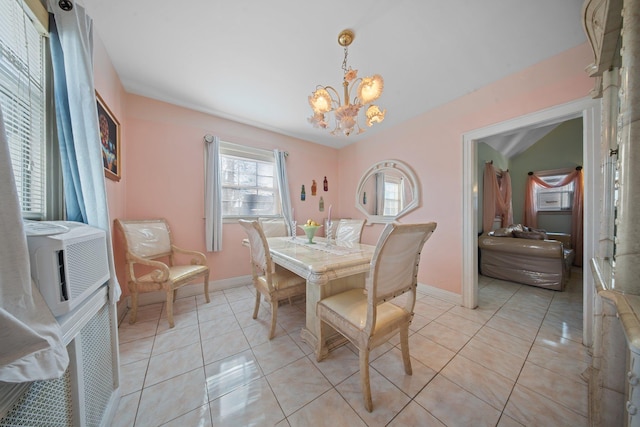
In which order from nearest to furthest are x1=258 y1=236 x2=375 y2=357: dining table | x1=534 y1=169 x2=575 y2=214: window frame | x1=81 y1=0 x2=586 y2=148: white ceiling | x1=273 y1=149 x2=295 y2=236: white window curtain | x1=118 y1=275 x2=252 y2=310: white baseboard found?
1. x1=258 y1=236 x2=375 y2=357: dining table
2. x1=81 y1=0 x2=586 y2=148: white ceiling
3. x1=118 y1=275 x2=252 y2=310: white baseboard
4. x1=273 y1=149 x2=295 y2=236: white window curtain
5. x1=534 y1=169 x2=575 y2=214: window frame

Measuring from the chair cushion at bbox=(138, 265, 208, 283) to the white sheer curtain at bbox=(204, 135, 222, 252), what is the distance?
47 centimetres

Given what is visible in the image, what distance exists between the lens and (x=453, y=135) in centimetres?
243

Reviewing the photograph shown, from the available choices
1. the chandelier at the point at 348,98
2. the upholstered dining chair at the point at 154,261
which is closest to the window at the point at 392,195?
the chandelier at the point at 348,98

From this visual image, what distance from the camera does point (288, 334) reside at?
1.78 m

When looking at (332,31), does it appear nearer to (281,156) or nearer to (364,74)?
(364,74)

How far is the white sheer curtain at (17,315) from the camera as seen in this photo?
484mm

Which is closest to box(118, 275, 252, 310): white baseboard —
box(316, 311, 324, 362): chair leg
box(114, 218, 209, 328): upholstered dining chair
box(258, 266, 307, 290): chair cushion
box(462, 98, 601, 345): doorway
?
box(114, 218, 209, 328): upholstered dining chair

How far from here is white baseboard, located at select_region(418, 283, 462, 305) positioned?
2383 mm

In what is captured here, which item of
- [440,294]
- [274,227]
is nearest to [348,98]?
[274,227]

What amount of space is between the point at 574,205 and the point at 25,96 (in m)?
8.15

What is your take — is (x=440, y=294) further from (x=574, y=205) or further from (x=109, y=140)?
(x=574, y=205)

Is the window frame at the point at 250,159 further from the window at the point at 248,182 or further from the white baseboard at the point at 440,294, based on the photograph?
the white baseboard at the point at 440,294

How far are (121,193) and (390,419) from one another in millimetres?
3036

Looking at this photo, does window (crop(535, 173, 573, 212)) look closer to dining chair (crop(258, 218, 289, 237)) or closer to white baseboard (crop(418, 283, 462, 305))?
white baseboard (crop(418, 283, 462, 305))
